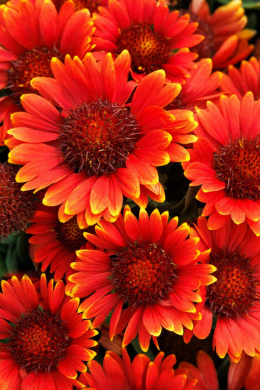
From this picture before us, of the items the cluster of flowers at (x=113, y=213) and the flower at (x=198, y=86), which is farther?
the flower at (x=198, y=86)

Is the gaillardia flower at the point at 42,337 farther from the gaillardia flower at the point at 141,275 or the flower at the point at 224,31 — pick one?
the flower at the point at 224,31

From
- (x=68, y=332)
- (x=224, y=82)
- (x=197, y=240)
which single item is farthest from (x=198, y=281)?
(x=224, y=82)

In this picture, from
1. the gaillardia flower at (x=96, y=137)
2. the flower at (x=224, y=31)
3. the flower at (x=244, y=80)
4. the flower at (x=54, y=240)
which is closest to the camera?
the gaillardia flower at (x=96, y=137)

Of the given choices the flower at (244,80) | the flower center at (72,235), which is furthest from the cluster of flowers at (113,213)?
the flower at (244,80)

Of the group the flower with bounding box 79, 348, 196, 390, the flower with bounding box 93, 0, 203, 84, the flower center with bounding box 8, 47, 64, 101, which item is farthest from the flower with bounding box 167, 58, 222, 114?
the flower with bounding box 79, 348, 196, 390

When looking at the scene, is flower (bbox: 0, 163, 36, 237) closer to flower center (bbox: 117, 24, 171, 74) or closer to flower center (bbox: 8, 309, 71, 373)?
flower center (bbox: 8, 309, 71, 373)

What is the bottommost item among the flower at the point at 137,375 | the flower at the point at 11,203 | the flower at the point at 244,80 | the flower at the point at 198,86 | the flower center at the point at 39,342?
the flower at the point at 137,375
